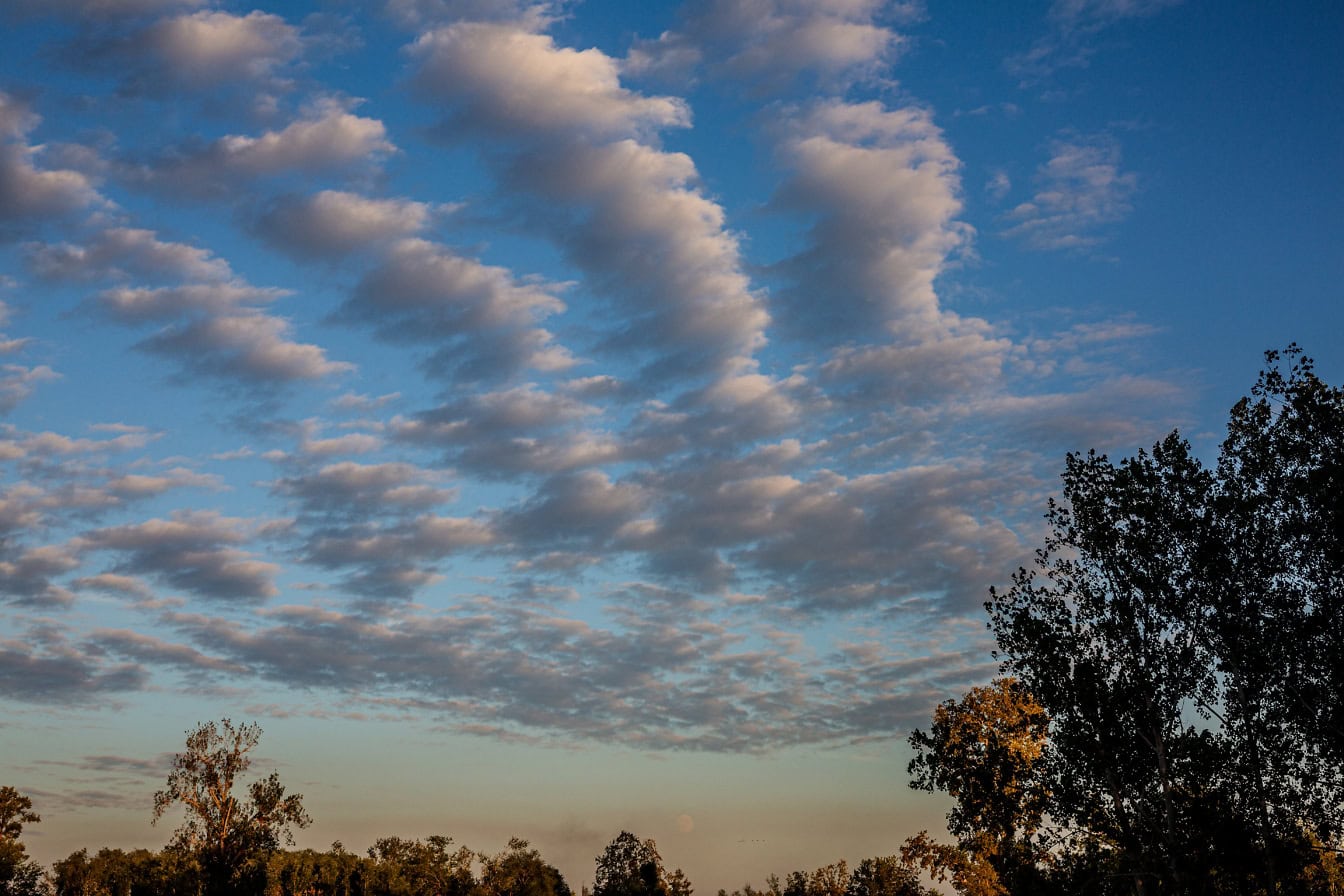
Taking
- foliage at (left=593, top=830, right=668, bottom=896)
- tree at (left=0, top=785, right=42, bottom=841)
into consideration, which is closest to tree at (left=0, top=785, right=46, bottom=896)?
tree at (left=0, top=785, right=42, bottom=841)

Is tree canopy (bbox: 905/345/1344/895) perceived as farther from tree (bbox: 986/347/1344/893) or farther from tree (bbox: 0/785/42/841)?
tree (bbox: 0/785/42/841)

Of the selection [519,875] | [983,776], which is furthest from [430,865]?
[983,776]

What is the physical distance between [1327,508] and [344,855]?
124736mm

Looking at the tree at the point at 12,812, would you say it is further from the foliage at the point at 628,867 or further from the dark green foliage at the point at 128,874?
the foliage at the point at 628,867

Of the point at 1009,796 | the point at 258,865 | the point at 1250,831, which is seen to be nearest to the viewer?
the point at 1250,831

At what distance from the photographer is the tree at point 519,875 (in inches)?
6599

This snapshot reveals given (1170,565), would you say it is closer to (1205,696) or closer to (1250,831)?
(1205,696)

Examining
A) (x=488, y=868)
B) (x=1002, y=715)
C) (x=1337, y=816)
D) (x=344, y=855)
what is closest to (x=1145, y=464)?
(x=1337, y=816)

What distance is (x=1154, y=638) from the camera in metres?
43.8

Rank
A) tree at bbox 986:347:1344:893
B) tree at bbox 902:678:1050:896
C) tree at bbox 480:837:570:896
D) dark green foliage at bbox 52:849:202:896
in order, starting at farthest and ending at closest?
tree at bbox 480:837:570:896
dark green foliage at bbox 52:849:202:896
tree at bbox 902:678:1050:896
tree at bbox 986:347:1344:893

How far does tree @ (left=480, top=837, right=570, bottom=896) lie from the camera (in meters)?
168

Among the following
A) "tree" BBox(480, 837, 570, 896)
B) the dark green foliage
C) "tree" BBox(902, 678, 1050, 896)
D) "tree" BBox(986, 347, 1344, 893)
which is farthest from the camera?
"tree" BBox(480, 837, 570, 896)

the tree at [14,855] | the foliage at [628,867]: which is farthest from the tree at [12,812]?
the foliage at [628,867]

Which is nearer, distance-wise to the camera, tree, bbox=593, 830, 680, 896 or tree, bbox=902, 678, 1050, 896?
tree, bbox=902, 678, 1050, 896
